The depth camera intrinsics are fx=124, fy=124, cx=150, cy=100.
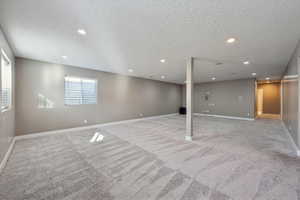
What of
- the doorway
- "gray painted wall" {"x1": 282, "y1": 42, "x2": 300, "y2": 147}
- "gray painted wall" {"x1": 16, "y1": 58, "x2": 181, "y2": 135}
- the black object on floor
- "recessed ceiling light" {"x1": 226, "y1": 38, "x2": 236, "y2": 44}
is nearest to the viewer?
"recessed ceiling light" {"x1": 226, "y1": 38, "x2": 236, "y2": 44}

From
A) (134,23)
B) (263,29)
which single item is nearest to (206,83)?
(263,29)

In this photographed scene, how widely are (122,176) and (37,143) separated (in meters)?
3.23

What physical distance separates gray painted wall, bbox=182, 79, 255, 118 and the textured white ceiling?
4.79m

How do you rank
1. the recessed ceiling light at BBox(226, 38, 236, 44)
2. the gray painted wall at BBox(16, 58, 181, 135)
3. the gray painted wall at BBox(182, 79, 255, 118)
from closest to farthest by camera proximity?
1. the recessed ceiling light at BBox(226, 38, 236, 44)
2. the gray painted wall at BBox(16, 58, 181, 135)
3. the gray painted wall at BBox(182, 79, 255, 118)

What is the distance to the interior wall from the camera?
935cm

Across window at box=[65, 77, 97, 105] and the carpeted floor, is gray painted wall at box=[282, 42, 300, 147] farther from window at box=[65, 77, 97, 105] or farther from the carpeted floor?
window at box=[65, 77, 97, 105]

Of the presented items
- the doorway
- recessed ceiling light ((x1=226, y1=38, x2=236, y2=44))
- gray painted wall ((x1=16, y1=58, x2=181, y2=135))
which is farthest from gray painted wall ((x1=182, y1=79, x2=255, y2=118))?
recessed ceiling light ((x1=226, y1=38, x2=236, y2=44))

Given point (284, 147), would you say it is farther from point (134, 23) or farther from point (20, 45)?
point (20, 45)

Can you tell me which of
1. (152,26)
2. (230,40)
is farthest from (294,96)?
(152,26)

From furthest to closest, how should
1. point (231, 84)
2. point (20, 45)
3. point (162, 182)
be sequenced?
point (231, 84) < point (20, 45) < point (162, 182)

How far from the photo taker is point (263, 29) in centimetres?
235

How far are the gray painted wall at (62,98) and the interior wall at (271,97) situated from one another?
920cm

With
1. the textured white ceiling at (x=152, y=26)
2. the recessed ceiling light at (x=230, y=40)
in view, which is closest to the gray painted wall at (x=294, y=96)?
the textured white ceiling at (x=152, y=26)

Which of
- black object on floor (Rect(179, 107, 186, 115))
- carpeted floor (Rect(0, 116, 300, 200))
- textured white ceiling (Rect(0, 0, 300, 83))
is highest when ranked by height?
textured white ceiling (Rect(0, 0, 300, 83))
